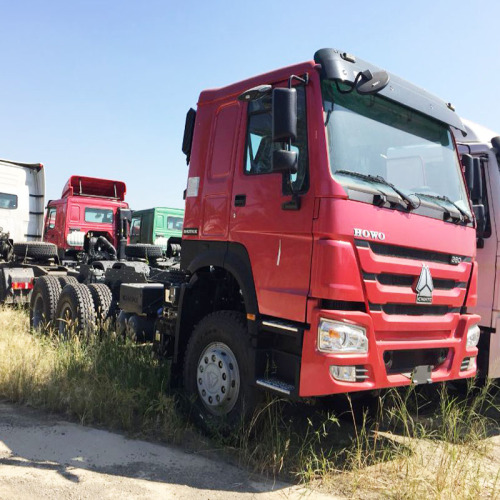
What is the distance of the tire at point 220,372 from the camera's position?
12.8 ft

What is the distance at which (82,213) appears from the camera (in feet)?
47.1

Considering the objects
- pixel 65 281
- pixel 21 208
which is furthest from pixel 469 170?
pixel 21 208

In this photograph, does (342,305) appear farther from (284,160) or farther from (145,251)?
(145,251)

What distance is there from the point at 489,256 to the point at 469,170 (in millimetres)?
983

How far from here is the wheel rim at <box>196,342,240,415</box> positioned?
4035mm

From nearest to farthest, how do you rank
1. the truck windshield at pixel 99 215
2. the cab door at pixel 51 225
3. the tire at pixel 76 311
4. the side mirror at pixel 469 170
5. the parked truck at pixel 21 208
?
1. the side mirror at pixel 469 170
2. the tire at pixel 76 311
3. the parked truck at pixel 21 208
4. the truck windshield at pixel 99 215
5. the cab door at pixel 51 225

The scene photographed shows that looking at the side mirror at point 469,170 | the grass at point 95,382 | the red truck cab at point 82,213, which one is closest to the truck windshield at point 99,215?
the red truck cab at point 82,213

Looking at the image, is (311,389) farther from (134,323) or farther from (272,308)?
(134,323)

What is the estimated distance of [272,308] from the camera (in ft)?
12.4

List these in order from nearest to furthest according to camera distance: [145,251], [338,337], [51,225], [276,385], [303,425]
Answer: [338,337]
[276,385]
[303,425]
[145,251]
[51,225]

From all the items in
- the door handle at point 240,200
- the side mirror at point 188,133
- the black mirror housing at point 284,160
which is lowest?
the door handle at point 240,200

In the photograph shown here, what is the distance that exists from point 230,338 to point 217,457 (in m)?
0.88

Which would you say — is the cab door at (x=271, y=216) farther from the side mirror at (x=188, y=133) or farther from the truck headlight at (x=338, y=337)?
the side mirror at (x=188, y=133)

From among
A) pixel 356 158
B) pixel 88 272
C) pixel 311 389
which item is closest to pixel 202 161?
pixel 356 158
